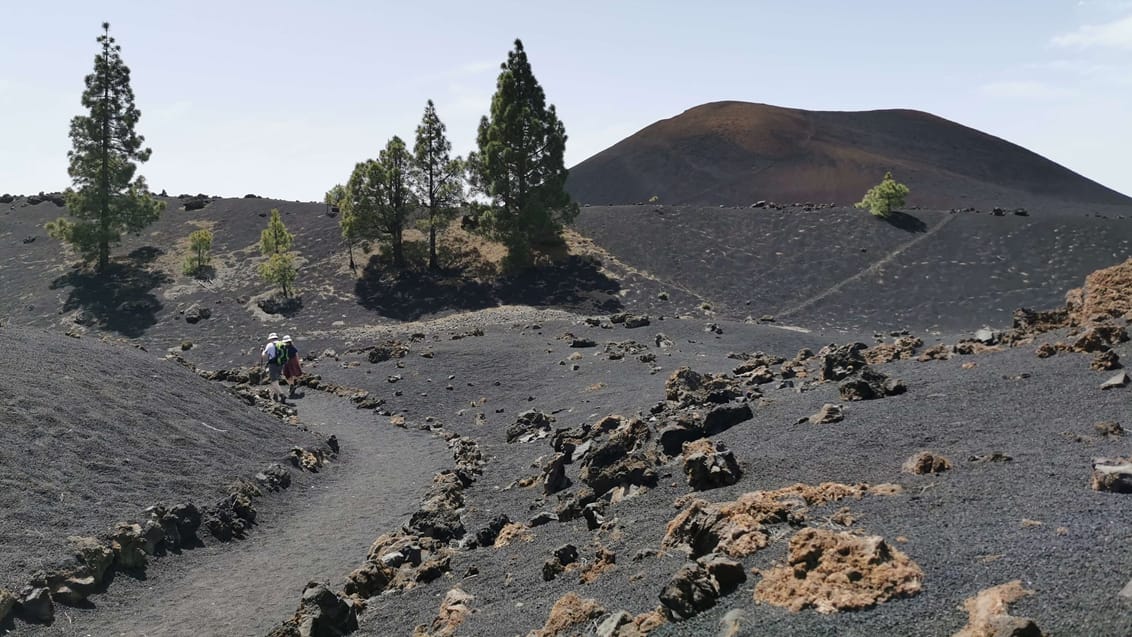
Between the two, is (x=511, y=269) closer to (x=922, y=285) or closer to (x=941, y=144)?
(x=922, y=285)

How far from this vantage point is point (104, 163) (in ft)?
166

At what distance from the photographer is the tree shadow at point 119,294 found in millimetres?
45719

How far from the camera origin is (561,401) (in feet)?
81.1

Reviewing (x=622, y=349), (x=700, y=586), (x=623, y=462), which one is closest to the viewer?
(x=700, y=586)

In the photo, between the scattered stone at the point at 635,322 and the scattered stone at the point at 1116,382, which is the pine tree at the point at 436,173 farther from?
the scattered stone at the point at 1116,382

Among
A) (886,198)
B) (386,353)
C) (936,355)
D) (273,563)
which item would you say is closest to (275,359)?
(386,353)

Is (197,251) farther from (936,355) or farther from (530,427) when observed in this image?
(936,355)

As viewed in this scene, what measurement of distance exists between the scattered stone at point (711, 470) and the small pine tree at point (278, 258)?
40060 mm

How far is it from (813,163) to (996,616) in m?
110

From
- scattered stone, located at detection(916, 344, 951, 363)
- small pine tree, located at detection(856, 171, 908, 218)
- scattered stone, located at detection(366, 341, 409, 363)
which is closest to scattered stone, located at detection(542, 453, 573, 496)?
scattered stone, located at detection(916, 344, 951, 363)

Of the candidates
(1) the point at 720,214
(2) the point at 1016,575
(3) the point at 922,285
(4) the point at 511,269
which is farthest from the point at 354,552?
(1) the point at 720,214

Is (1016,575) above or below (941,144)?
below

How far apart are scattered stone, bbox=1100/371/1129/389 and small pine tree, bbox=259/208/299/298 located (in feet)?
140

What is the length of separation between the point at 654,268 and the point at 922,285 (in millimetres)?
16246
